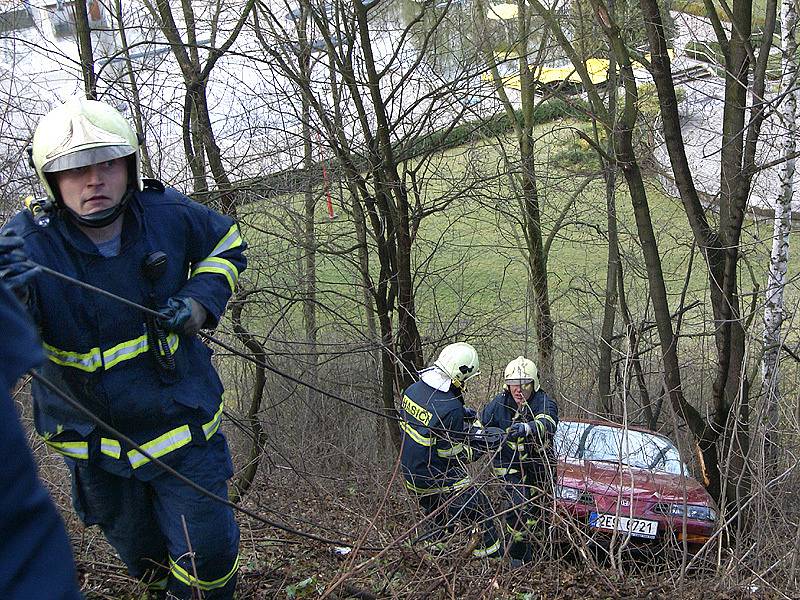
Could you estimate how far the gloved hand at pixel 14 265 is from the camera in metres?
2.59

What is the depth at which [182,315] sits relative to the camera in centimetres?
304

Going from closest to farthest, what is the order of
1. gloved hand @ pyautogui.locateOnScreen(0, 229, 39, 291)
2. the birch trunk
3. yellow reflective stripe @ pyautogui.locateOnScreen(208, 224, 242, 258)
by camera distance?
1. gloved hand @ pyautogui.locateOnScreen(0, 229, 39, 291)
2. yellow reflective stripe @ pyautogui.locateOnScreen(208, 224, 242, 258)
3. the birch trunk

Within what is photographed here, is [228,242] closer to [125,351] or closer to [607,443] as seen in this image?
[125,351]

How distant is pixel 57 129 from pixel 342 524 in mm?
4059

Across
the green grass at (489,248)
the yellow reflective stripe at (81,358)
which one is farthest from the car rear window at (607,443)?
the yellow reflective stripe at (81,358)

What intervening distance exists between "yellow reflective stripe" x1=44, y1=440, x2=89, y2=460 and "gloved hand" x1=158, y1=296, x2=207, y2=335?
52cm

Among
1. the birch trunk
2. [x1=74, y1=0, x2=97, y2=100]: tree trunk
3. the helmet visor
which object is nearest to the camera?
the helmet visor

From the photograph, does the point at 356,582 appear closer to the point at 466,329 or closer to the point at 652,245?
the point at 652,245

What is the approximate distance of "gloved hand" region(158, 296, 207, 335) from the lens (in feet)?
9.95

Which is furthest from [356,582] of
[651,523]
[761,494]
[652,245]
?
[652,245]

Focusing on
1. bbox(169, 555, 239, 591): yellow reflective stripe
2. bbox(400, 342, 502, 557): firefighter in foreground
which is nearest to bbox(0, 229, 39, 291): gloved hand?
bbox(169, 555, 239, 591): yellow reflective stripe

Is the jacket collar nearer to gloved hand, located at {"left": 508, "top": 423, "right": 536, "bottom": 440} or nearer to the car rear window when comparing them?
gloved hand, located at {"left": 508, "top": 423, "right": 536, "bottom": 440}

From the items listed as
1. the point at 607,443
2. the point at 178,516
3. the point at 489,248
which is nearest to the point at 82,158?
the point at 178,516

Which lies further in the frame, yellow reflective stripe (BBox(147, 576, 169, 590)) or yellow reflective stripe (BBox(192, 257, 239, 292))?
yellow reflective stripe (BBox(147, 576, 169, 590))
